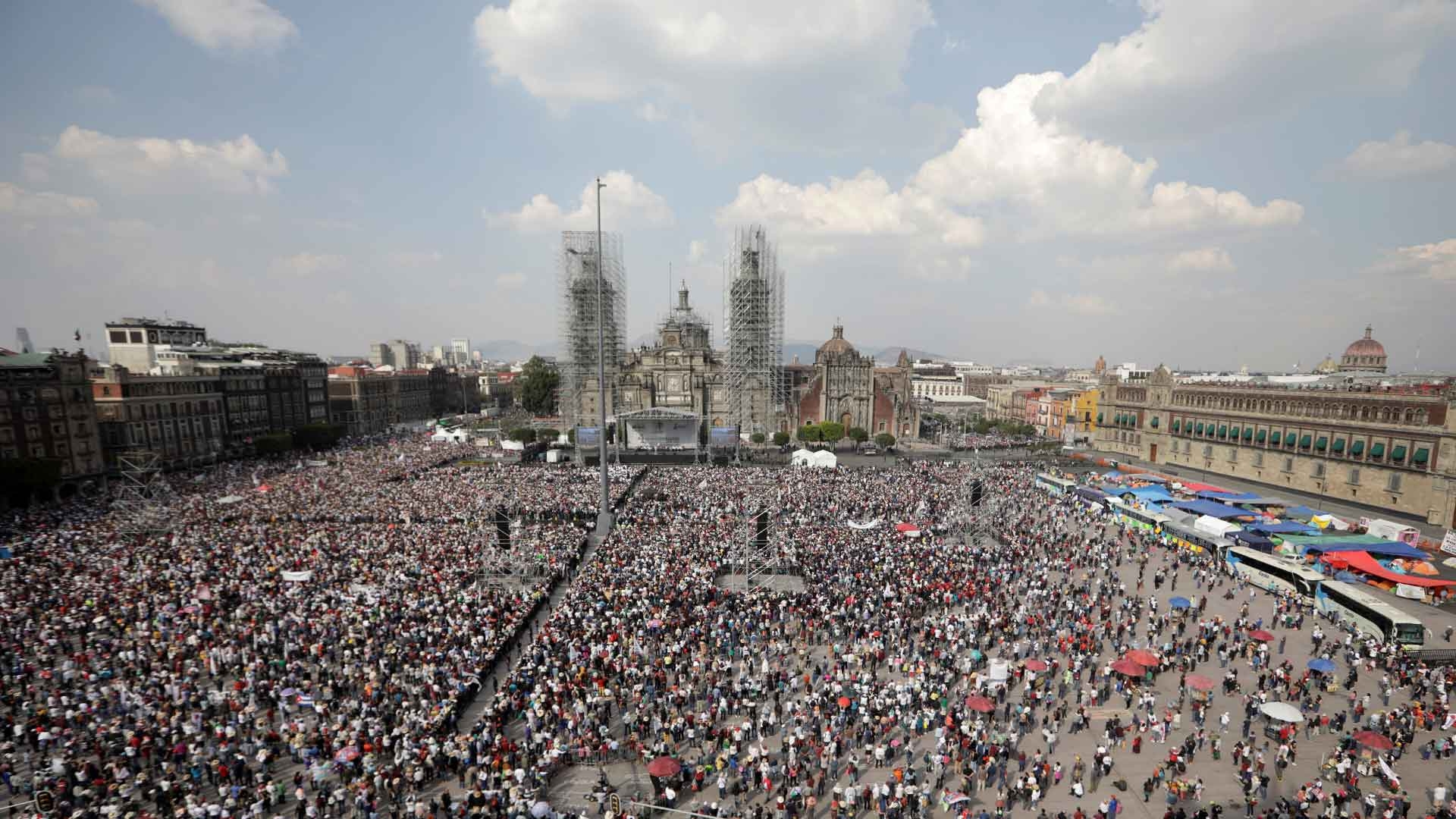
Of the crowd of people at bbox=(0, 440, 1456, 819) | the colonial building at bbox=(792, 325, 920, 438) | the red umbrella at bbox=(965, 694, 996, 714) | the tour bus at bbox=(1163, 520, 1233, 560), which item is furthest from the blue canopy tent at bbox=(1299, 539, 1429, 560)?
the colonial building at bbox=(792, 325, 920, 438)

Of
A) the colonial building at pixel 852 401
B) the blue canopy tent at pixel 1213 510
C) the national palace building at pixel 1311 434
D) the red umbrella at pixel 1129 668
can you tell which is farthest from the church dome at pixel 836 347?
the red umbrella at pixel 1129 668

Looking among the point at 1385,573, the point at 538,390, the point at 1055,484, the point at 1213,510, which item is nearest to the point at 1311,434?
the point at 1055,484

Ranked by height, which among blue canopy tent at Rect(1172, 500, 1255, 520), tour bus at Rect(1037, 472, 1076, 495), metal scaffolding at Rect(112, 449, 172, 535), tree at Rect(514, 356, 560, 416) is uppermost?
tree at Rect(514, 356, 560, 416)

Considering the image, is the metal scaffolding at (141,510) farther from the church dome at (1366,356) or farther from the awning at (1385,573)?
the church dome at (1366,356)

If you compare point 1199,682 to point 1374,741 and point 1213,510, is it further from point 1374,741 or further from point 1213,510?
point 1213,510

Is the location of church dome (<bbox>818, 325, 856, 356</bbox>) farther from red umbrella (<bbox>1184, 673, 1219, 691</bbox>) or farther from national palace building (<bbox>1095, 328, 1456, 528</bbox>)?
red umbrella (<bbox>1184, 673, 1219, 691</bbox>)
